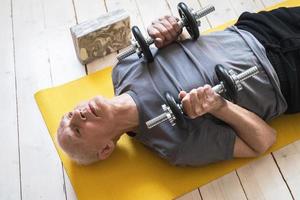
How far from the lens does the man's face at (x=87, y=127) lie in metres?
1.29

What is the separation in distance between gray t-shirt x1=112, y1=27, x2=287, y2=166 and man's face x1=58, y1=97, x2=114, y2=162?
12 centimetres

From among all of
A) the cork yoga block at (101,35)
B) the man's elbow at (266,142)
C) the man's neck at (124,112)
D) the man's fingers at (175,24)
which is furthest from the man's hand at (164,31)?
the man's elbow at (266,142)

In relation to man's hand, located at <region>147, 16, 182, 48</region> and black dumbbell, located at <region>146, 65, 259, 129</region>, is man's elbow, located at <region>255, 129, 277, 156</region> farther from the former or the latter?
man's hand, located at <region>147, 16, 182, 48</region>

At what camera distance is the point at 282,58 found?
1350 millimetres

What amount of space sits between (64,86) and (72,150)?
0.46 meters

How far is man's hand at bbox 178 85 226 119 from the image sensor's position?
117 cm

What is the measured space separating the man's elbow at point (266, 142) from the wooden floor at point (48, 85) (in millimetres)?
87

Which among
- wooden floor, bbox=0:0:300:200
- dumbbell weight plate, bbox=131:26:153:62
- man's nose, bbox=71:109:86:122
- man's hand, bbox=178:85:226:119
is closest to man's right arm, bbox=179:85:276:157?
man's hand, bbox=178:85:226:119

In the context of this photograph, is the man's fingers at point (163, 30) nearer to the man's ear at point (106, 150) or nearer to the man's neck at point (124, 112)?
the man's neck at point (124, 112)

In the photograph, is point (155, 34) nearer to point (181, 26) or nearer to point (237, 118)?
point (181, 26)

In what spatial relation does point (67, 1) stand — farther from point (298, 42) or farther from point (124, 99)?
point (298, 42)

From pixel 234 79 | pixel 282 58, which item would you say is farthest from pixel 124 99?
pixel 282 58

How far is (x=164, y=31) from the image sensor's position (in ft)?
4.56

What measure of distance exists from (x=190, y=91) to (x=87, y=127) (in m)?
0.35
